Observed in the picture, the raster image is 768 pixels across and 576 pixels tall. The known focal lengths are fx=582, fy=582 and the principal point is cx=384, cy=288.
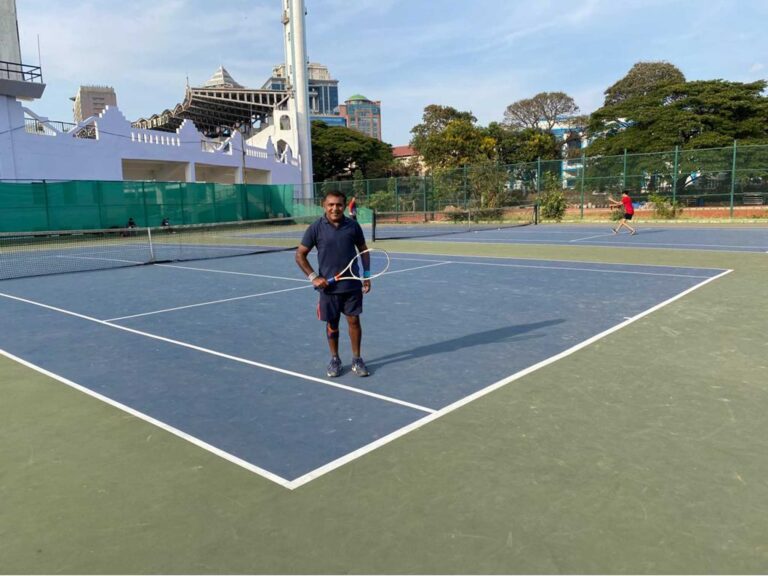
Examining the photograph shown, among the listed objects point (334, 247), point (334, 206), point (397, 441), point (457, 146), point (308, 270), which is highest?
point (457, 146)

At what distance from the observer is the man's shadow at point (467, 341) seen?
5.99 m

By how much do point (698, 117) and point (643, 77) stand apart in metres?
19.0

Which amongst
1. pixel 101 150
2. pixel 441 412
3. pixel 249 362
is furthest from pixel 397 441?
pixel 101 150

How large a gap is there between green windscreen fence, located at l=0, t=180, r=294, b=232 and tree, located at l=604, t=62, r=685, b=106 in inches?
1710

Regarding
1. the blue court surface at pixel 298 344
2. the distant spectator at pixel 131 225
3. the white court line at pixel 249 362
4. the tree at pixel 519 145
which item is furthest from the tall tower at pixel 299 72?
the white court line at pixel 249 362

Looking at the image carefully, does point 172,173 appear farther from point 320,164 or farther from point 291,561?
point 291,561

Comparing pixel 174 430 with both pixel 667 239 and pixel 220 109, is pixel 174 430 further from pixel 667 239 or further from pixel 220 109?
pixel 220 109

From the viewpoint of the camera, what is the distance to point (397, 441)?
3.94 metres

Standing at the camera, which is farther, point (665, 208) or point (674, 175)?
point (674, 175)

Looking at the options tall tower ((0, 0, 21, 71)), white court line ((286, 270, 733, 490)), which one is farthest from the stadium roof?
white court line ((286, 270, 733, 490))

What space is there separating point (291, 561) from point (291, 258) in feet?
48.6

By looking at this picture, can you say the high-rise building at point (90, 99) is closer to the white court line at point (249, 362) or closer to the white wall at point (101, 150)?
the white wall at point (101, 150)

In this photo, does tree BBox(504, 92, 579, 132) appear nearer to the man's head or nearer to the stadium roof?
the stadium roof

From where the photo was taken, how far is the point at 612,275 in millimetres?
11438
